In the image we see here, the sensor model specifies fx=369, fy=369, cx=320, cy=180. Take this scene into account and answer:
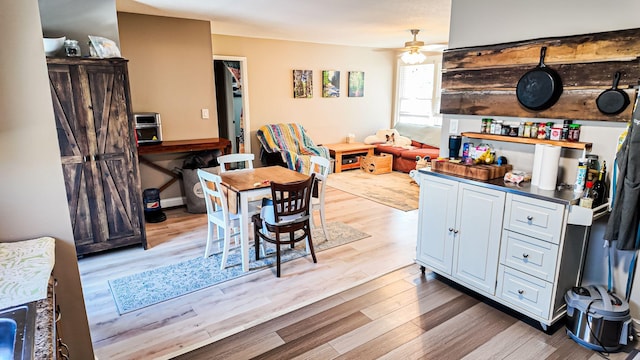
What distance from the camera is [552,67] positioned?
2.47m

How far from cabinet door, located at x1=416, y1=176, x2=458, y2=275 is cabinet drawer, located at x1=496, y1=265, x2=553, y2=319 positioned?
0.42 meters

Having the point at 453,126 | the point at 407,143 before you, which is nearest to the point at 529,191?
the point at 453,126

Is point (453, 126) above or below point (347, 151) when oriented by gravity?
above

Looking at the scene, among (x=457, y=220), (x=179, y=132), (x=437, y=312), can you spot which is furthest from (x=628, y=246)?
(x=179, y=132)

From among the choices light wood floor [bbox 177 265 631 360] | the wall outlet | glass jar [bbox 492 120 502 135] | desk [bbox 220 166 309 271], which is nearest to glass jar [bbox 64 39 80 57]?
desk [bbox 220 166 309 271]

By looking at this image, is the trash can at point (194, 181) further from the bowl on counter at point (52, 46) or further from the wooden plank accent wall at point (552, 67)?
the wooden plank accent wall at point (552, 67)

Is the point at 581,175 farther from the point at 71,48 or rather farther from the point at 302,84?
the point at 302,84

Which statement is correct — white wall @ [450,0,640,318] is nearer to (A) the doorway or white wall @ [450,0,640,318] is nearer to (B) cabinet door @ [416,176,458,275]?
(B) cabinet door @ [416,176,458,275]

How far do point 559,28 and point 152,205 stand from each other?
14.1 ft

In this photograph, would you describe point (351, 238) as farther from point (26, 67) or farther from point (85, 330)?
point (26, 67)

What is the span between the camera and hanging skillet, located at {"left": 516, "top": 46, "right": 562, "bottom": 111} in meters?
2.46

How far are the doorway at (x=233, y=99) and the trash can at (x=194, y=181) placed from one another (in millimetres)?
1722

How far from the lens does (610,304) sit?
2211 mm

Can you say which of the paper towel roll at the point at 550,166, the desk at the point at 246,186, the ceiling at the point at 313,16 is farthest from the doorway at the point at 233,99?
the paper towel roll at the point at 550,166
